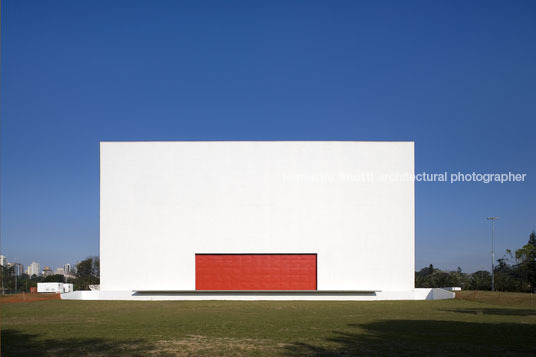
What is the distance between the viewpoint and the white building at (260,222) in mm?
26359

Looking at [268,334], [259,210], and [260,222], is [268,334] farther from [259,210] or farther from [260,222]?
[259,210]

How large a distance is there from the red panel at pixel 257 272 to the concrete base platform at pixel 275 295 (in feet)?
1.10

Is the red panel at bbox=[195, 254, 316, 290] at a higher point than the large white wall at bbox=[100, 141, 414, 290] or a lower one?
lower

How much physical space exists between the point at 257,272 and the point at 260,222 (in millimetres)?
2732

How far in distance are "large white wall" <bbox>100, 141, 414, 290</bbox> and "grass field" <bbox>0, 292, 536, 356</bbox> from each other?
9901 mm

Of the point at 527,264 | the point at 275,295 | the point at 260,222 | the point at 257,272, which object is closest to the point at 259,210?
the point at 260,222

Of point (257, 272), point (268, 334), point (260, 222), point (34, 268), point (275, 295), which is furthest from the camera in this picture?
point (34, 268)

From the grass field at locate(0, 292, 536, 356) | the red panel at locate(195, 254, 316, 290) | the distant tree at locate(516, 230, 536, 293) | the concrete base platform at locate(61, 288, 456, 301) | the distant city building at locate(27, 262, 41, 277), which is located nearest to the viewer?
the grass field at locate(0, 292, 536, 356)

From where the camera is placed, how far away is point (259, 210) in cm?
2672

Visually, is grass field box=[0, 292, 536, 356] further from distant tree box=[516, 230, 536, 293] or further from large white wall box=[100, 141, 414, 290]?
distant tree box=[516, 230, 536, 293]

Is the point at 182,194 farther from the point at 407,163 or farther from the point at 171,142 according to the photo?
the point at 407,163

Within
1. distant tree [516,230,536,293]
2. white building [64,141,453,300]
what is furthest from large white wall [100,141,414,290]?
distant tree [516,230,536,293]

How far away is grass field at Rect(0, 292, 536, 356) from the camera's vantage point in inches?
366

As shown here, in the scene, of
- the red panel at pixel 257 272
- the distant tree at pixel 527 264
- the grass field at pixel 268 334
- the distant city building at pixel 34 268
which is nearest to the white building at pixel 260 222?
the red panel at pixel 257 272
